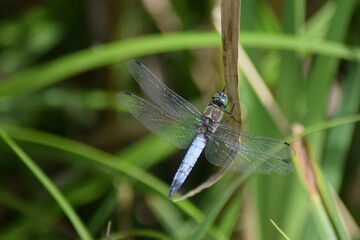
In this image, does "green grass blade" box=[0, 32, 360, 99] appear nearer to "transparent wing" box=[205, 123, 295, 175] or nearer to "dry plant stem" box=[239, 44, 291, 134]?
"dry plant stem" box=[239, 44, 291, 134]

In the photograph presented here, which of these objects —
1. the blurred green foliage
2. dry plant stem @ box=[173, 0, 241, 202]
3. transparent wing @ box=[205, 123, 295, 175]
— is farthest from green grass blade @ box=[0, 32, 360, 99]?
dry plant stem @ box=[173, 0, 241, 202]

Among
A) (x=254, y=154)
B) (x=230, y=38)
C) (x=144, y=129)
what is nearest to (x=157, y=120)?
(x=254, y=154)

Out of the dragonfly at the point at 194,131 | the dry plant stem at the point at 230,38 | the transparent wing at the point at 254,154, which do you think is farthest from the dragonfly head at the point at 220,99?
the dry plant stem at the point at 230,38

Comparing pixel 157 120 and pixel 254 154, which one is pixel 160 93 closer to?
pixel 157 120

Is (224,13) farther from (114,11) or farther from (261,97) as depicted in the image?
(114,11)

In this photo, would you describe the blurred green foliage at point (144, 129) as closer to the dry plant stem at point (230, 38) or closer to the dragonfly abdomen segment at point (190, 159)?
the dragonfly abdomen segment at point (190, 159)

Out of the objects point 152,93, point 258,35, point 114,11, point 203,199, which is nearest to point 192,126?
point 152,93
